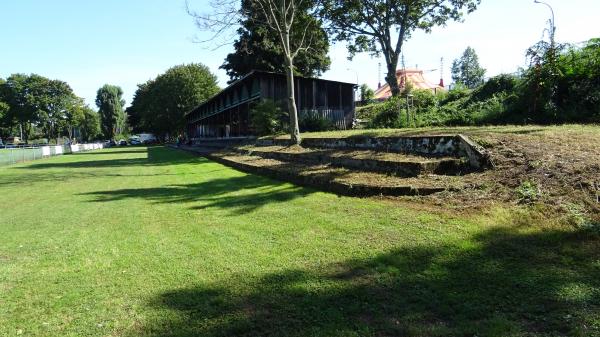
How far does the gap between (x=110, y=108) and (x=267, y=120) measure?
101944 mm

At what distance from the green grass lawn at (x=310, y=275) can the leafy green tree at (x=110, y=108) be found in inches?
4504

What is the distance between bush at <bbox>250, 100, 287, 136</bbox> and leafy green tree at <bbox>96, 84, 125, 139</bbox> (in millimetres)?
100628

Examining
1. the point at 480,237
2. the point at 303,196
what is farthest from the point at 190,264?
the point at 303,196

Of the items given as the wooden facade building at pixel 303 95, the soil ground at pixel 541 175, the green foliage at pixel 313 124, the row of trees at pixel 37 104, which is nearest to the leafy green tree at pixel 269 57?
the wooden facade building at pixel 303 95

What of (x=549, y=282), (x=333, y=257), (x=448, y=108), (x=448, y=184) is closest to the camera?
(x=549, y=282)

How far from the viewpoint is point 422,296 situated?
3312mm

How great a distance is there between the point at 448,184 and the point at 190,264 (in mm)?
4107

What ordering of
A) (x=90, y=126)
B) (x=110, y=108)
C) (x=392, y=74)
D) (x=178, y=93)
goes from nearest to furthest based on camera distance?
(x=392, y=74) < (x=178, y=93) < (x=90, y=126) < (x=110, y=108)

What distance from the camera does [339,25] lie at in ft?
89.0

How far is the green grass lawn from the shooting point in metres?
3.01

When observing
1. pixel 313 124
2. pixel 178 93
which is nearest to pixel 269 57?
pixel 313 124

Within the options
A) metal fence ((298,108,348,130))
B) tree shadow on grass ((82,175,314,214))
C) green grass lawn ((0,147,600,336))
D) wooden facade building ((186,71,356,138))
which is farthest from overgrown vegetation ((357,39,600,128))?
wooden facade building ((186,71,356,138))

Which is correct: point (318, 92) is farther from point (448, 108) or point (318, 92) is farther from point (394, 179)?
point (394, 179)

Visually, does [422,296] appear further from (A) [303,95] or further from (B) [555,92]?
(A) [303,95]
